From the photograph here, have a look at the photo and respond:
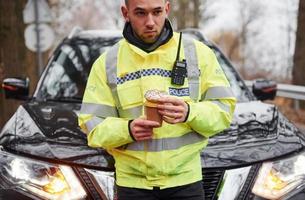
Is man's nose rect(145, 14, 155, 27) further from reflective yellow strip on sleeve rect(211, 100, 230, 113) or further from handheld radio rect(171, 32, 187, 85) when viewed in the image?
reflective yellow strip on sleeve rect(211, 100, 230, 113)

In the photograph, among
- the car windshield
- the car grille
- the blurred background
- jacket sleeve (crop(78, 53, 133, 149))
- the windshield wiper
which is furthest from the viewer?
the blurred background

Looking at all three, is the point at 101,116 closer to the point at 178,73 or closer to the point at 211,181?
the point at 178,73

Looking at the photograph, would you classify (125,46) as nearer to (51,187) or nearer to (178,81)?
(178,81)

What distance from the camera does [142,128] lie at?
2.55 metres

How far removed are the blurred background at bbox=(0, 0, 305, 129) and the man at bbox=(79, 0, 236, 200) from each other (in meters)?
4.48

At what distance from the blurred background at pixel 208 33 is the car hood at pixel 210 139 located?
10.7 ft

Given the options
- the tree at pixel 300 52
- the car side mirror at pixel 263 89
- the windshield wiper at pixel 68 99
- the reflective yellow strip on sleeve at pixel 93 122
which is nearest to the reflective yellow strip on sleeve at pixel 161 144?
the reflective yellow strip on sleeve at pixel 93 122

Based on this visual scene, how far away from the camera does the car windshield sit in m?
5.09

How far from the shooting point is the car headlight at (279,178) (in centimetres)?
335

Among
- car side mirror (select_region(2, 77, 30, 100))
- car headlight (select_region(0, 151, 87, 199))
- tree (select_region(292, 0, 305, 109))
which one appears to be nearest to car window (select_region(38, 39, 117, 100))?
car side mirror (select_region(2, 77, 30, 100))

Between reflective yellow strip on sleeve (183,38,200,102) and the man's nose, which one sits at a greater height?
the man's nose

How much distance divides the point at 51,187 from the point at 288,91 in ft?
24.4

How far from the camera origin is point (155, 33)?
270 cm

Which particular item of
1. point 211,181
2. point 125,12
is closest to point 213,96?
point 125,12
